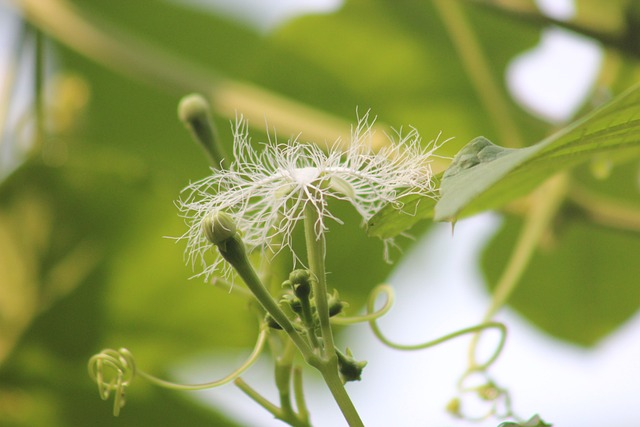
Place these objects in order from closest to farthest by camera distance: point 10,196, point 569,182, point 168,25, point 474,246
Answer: point 569,182, point 10,196, point 474,246, point 168,25

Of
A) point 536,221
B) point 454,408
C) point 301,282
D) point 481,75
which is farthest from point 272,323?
point 481,75

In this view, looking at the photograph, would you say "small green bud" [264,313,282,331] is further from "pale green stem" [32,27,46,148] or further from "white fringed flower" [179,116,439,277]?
"pale green stem" [32,27,46,148]

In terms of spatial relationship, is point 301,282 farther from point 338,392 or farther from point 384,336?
point 384,336

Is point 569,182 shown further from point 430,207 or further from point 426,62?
point 430,207

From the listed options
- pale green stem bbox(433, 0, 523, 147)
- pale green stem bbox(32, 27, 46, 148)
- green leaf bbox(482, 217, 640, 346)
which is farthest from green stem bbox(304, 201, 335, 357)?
green leaf bbox(482, 217, 640, 346)

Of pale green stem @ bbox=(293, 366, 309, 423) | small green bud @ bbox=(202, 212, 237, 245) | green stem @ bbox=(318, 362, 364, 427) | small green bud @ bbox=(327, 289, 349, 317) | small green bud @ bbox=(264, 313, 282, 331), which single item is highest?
small green bud @ bbox=(202, 212, 237, 245)

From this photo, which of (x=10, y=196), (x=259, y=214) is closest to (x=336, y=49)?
(x=10, y=196)
